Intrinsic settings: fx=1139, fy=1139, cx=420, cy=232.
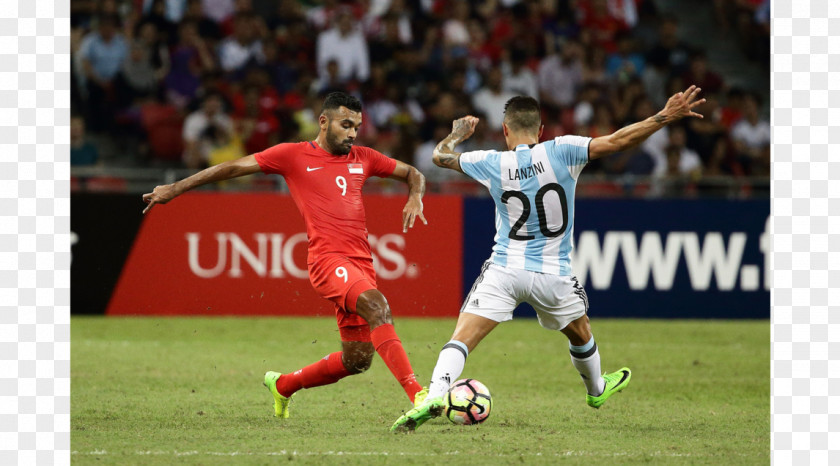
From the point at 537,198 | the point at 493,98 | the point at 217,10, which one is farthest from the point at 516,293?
the point at 217,10

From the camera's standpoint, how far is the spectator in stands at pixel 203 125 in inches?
641

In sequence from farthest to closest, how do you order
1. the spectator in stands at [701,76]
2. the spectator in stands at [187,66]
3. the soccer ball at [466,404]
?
the spectator in stands at [701,76] → the spectator in stands at [187,66] → the soccer ball at [466,404]

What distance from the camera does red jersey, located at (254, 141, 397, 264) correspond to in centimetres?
804

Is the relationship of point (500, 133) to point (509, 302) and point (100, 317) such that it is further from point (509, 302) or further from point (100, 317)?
point (509, 302)

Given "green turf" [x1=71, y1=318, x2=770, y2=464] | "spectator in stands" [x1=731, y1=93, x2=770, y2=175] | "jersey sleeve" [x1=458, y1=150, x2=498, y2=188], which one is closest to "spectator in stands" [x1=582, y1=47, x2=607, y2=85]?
"spectator in stands" [x1=731, y1=93, x2=770, y2=175]

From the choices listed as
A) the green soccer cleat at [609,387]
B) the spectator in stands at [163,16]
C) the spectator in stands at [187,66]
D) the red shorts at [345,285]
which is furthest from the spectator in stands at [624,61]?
the red shorts at [345,285]

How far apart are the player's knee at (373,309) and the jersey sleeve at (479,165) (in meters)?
1.08

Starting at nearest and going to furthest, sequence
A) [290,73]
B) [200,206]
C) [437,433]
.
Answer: [437,433], [200,206], [290,73]

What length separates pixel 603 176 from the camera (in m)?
16.6

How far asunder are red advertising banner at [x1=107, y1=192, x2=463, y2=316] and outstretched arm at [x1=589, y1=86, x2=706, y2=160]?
788 cm

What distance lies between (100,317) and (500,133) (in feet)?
21.1

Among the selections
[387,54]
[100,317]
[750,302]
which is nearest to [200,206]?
[100,317]

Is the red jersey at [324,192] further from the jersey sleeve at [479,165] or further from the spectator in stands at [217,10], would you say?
the spectator in stands at [217,10]

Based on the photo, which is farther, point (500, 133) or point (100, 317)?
point (500, 133)
